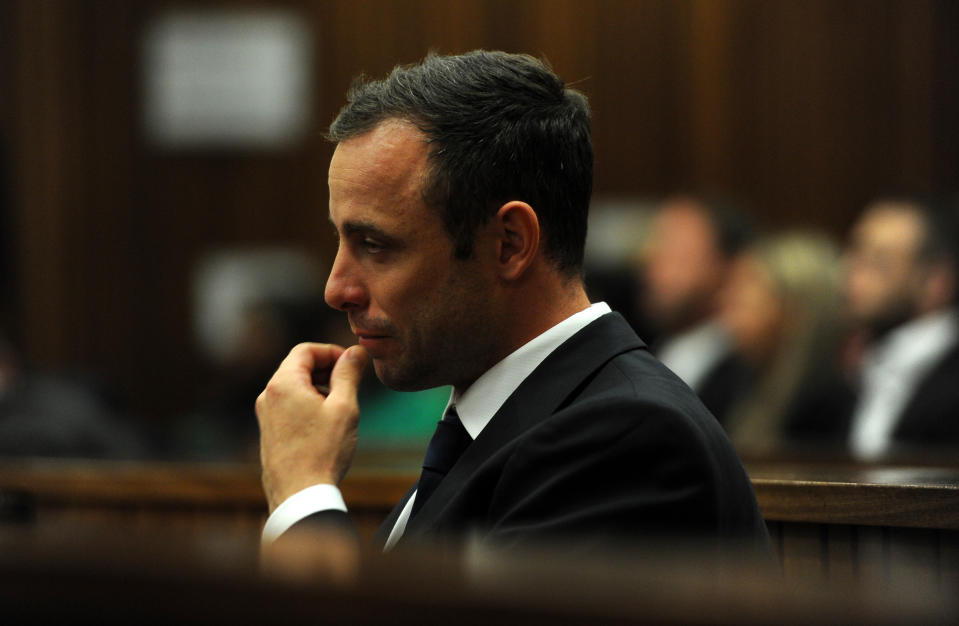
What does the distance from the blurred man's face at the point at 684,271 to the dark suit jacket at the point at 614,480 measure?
114 inches

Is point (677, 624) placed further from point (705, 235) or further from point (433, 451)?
point (705, 235)

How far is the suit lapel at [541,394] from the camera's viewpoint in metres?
1.57

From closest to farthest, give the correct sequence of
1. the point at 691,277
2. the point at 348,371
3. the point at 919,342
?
the point at 348,371 < the point at 919,342 < the point at 691,277

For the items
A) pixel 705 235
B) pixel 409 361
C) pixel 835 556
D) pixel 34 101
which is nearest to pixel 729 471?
pixel 835 556

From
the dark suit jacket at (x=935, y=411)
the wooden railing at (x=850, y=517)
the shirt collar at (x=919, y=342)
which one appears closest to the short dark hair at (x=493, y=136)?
the wooden railing at (x=850, y=517)

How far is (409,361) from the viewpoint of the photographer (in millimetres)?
1678

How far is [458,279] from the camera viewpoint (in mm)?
1654

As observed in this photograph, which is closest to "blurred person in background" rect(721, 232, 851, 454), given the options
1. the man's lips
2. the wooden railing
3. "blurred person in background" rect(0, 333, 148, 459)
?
the wooden railing

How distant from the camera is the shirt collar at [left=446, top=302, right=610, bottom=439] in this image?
5.43 feet

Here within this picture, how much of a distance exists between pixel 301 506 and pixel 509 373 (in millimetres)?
317

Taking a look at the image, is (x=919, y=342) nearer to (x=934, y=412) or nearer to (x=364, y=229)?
(x=934, y=412)

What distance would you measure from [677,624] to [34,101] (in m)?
6.37

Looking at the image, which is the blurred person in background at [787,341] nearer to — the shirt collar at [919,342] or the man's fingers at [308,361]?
the shirt collar at [919,342]

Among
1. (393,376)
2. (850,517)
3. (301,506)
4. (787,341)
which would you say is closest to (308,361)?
(393,376)
